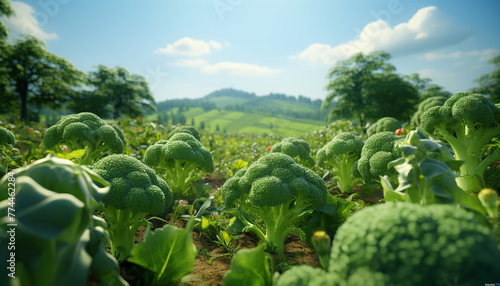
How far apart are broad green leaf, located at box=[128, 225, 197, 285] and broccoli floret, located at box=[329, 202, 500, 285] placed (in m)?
1.08

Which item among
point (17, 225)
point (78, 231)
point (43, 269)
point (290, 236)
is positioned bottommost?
point (290, 236)

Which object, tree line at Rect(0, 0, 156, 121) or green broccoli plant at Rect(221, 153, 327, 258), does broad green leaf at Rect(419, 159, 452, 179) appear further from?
tree line at Rect(0, 0, 156, 121)

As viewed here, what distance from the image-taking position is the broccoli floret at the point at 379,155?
328 cm

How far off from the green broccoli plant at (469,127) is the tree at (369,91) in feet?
93.4

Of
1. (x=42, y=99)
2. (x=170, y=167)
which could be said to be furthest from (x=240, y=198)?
(x=42, y=99)

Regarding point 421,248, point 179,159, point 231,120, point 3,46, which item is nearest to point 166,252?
point 421,248

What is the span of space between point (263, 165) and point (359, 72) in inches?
1398

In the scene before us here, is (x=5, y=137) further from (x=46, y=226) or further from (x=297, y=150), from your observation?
(x=297, y=150)

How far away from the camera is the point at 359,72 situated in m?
33.7

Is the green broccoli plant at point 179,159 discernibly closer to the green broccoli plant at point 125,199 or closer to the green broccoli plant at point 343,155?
the green broccoli plant at point 125,199

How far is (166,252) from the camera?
1.90 m

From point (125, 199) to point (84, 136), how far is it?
9.19 feet

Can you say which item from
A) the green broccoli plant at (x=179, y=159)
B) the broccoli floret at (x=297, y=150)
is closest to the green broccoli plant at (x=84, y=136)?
the green broccoli plant at (x=179, y=159)

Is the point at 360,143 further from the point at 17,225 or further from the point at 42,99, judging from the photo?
the point at 42,99
